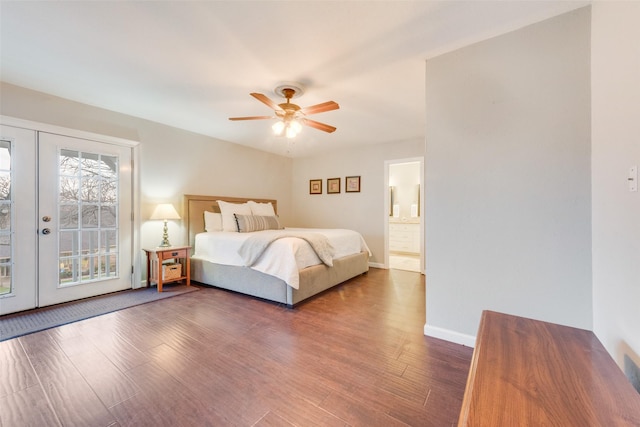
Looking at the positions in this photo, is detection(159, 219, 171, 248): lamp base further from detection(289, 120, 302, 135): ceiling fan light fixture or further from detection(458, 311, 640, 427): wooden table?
detection(458, 311, 640, 427): wooden table

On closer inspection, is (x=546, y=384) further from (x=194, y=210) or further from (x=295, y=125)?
(x=194, y=210)

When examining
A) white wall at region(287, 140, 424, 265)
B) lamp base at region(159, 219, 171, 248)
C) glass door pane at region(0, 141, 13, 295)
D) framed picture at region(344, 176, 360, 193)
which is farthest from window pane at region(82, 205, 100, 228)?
framed picture at region(344, 176, 360, 193)

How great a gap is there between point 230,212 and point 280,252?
1733 millimetres

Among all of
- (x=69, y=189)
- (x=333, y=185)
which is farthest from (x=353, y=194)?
(x=69, y=189)

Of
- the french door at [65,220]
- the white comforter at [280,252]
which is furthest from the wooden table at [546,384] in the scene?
the french door at [65,220]

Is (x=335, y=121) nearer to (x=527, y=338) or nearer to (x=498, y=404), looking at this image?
(x=527, y=338)

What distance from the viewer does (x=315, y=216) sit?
5770 millimetres

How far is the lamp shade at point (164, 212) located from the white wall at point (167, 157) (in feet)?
0.74

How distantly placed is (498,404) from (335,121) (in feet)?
11.4

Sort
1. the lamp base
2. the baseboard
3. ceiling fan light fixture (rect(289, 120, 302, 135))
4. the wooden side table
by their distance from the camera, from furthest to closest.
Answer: the lamp base < the wooden side table < ceiling fan light fixture (rect(289, 120, 302, 135)) < the baseboard

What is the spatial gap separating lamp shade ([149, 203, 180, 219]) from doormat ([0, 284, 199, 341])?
994mm

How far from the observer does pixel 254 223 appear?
4160mm

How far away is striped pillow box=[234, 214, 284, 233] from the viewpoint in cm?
403

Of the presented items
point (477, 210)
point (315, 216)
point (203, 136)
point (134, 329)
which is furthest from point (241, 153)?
point (477, 210)
